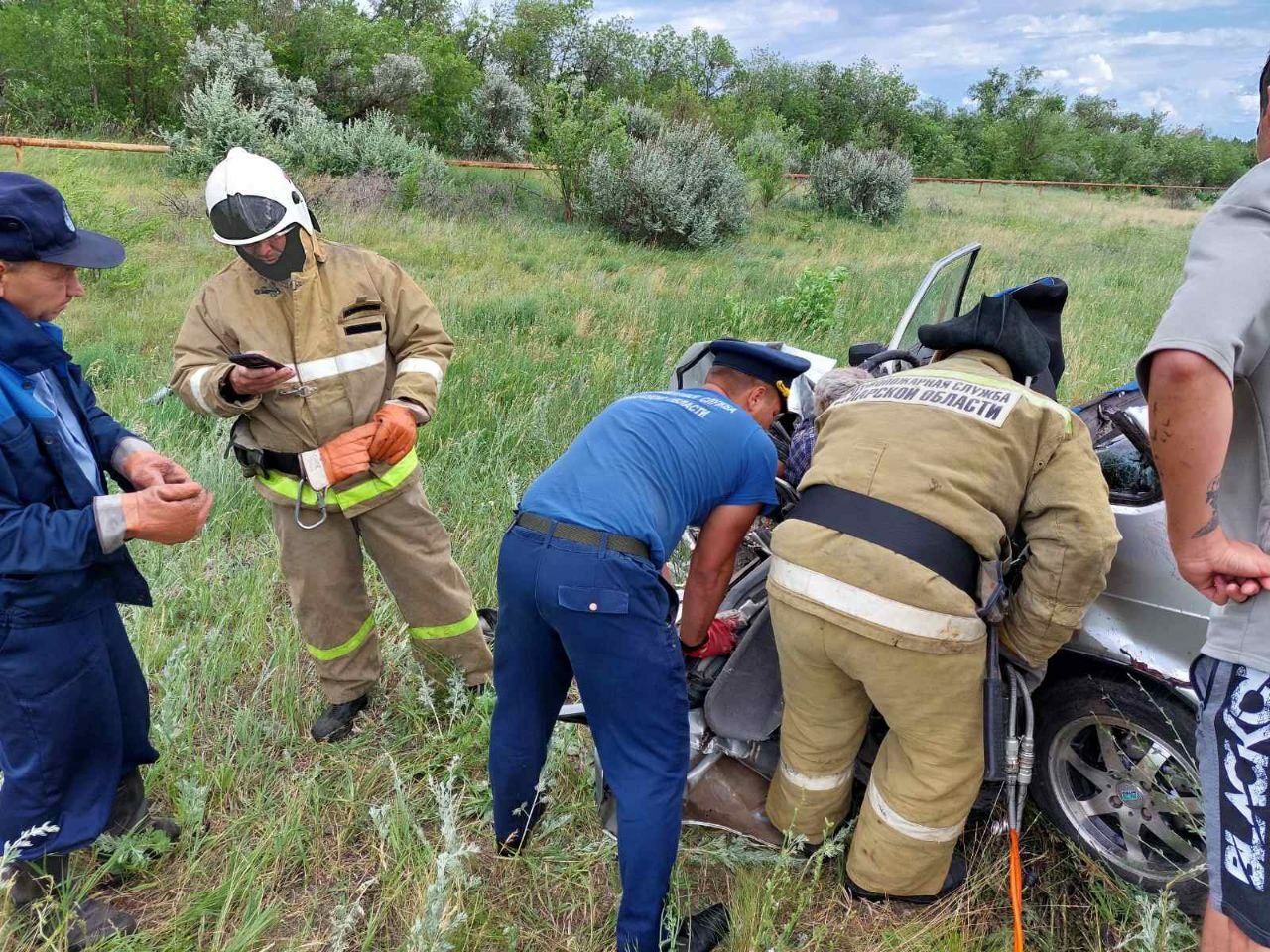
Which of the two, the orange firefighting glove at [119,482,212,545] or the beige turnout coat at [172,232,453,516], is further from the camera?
the beige turnout coat at [172,232,453,516]

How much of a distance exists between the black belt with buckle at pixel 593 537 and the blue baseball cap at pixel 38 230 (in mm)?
1357

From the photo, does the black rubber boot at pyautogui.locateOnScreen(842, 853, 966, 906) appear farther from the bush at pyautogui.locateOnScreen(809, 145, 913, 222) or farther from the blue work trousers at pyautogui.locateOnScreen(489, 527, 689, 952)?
the bush at pyautogui.locateOnScreen(809, 145, 913, 222)

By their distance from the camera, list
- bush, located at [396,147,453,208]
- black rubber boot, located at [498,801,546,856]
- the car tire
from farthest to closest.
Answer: bush, located at [396,147,453,208]
black rubber boot, located at [498,801,546,856]
the car tire

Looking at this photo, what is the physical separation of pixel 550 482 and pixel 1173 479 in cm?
146

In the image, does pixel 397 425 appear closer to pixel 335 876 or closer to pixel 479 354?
pixel 335 876

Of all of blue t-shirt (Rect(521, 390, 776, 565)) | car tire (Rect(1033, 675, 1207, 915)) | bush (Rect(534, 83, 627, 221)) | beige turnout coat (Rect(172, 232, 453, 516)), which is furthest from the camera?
bush (Rect(534, 83, 627, 221))

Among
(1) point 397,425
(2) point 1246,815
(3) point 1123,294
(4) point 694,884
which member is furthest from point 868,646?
(3) point 1123,294

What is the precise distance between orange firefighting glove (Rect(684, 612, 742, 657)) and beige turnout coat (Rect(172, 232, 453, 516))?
49.1 inches

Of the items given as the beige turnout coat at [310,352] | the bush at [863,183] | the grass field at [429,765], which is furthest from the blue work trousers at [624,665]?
the bush at [863,183]

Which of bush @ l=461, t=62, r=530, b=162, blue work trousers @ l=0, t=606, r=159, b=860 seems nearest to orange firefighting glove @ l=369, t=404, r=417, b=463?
blue work trousers @ l=0, t=606, r=159, b=860

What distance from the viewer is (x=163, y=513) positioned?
84.7 inches

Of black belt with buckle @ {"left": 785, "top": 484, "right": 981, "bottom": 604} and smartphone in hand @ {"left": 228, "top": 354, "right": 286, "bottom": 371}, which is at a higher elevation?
smartphone in hand @ {"left": 228, "top": 354, "right": 286, "bottom": 371}

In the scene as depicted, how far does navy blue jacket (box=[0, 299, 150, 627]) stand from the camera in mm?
2014

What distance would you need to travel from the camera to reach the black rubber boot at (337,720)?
3133 mm
